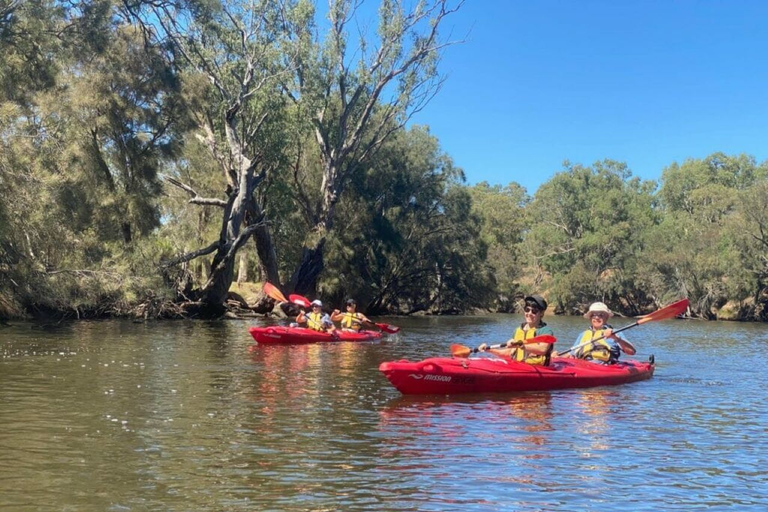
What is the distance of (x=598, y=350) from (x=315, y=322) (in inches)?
345

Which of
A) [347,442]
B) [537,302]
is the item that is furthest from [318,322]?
[347,442]

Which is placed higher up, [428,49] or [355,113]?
[428,49]

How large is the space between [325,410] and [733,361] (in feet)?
40.3

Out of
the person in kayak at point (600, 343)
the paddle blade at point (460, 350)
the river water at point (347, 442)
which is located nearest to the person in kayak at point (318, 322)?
the river water at point (347, 442)

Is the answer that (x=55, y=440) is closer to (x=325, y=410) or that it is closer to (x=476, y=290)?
(x=325, y=410)

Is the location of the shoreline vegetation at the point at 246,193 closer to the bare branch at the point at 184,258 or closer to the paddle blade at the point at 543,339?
the bare branch at the point at 184,258

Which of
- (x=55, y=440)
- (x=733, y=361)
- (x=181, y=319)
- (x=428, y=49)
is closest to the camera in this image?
(x=55, y=440)

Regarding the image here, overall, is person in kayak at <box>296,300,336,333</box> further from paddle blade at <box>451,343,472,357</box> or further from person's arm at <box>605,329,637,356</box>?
person's arm at <box>605,329,637,356</box>

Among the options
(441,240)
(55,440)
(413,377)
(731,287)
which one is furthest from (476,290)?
(55,440)

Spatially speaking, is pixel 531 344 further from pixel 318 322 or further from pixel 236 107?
pixel 236 107

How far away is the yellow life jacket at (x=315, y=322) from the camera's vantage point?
64.4ft

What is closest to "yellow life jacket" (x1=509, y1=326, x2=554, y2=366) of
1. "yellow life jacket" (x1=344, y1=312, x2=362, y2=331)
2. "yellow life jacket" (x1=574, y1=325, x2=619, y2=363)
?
"yellow life jacket" (x1=574, y1=325, x2=619, y2=363)

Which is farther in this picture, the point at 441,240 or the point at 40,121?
the point at 441,240

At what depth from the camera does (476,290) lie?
4403cm
